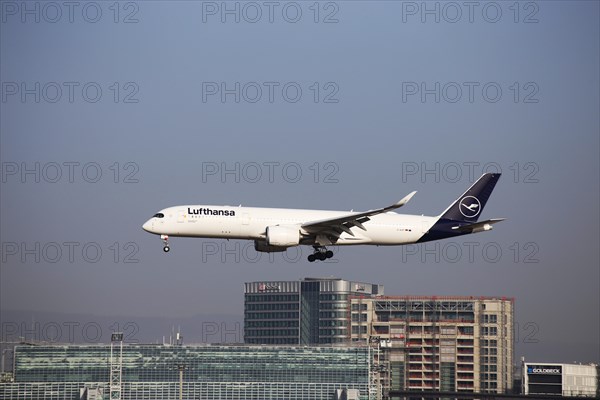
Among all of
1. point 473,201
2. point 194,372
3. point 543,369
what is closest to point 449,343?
point 543,369

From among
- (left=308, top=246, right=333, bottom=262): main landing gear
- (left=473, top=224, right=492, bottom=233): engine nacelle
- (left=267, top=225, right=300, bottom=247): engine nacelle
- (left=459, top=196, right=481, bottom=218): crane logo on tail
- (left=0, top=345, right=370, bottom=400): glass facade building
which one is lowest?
(left=0, top=345, right=370, bottom=400): glass facade building

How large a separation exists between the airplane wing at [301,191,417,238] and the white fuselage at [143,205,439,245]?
914 millimetres

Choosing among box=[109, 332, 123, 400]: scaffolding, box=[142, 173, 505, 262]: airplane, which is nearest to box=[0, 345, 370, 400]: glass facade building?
box=[109, 332, 123, 400]: scaffolding

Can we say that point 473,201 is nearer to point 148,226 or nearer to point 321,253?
point 321,253

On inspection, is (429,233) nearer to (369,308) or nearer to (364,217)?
(364,217)

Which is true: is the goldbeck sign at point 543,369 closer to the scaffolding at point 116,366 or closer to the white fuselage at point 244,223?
the scaffolding at point 116,366

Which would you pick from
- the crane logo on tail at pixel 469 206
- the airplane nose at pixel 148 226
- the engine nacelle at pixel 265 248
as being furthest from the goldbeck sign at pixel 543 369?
the airplane nose at pixel 148 226

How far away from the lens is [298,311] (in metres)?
194

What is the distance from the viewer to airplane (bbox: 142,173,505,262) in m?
88.1

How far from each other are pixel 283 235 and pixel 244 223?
2906mm

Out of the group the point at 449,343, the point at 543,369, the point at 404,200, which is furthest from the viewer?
the point at 449,343

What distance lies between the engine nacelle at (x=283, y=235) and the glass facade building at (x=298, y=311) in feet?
329

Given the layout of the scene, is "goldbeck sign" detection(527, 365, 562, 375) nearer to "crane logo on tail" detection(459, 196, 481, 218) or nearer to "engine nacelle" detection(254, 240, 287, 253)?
"crane logo on tail" detection(459, 196, 481, 218)

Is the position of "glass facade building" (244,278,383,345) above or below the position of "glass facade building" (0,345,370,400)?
above
